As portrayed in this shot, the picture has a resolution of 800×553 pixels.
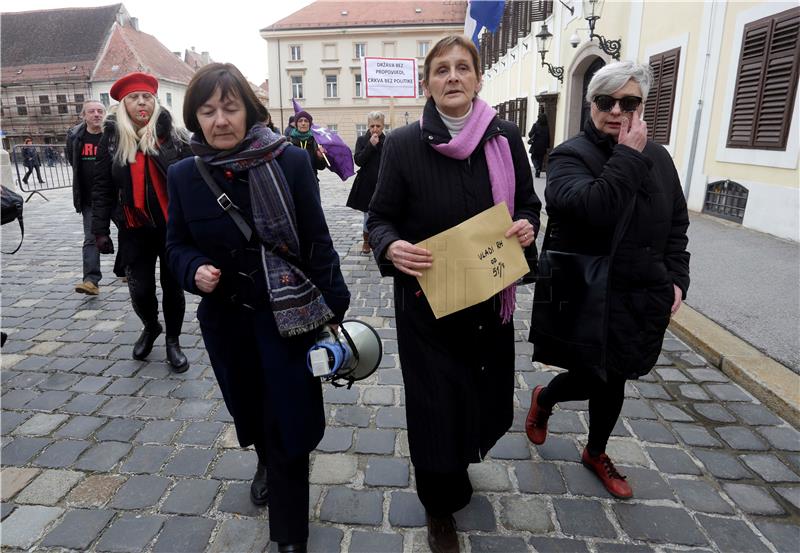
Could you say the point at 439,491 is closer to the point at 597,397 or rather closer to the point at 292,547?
the point at 292,547

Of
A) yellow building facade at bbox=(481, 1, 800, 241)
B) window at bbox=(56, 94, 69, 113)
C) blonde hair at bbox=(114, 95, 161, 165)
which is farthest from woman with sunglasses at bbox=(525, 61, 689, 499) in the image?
window at bbox=(56, 94, 69, 113)

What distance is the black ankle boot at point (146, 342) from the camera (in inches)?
164

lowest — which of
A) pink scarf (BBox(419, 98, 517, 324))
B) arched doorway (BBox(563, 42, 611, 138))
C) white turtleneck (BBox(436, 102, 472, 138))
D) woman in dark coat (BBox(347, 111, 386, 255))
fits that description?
woman in dark coat (BBox(347, 111, 386, 255))

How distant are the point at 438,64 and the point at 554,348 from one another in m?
1.31

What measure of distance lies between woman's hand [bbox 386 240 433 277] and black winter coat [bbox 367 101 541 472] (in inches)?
2.9

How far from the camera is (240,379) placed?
87.4 inches

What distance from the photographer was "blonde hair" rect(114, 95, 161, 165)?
3.61 metres

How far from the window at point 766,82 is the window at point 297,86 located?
Result: 5044 cm

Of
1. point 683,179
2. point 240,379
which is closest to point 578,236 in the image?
point 240,379

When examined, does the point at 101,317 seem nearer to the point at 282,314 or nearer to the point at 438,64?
the point at 282,314

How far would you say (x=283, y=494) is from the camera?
2174mm

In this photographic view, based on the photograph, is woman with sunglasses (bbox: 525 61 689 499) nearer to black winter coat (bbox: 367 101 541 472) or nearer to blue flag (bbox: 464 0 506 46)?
black winter coat (bbox: 367 101 541 472)

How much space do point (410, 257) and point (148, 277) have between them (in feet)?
9.18

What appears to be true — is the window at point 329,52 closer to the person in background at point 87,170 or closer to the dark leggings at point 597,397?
the person in background at point 87,170
